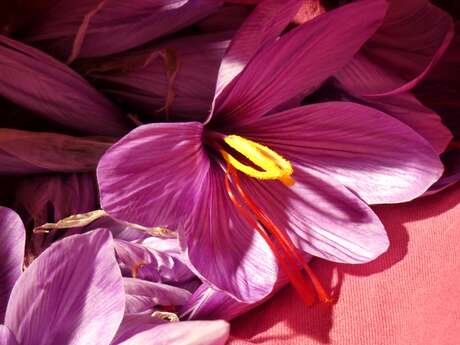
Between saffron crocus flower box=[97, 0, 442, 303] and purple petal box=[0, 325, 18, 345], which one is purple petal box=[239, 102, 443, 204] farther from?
purple petal box=[0, 325, 18, 345]

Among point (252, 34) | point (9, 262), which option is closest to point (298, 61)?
point (252, 34)

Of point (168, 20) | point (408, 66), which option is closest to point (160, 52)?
point (168, 20)

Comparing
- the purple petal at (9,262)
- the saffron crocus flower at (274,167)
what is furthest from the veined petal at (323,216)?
the purple petal at (9,262)

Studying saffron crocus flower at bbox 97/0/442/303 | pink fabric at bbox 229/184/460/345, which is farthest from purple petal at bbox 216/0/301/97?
pink fabric at bbox 229/184/460/345

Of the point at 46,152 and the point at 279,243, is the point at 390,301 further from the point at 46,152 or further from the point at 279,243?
the point at 46,152

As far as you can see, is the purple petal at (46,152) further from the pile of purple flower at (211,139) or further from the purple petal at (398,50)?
the purple petal at (398,50)
